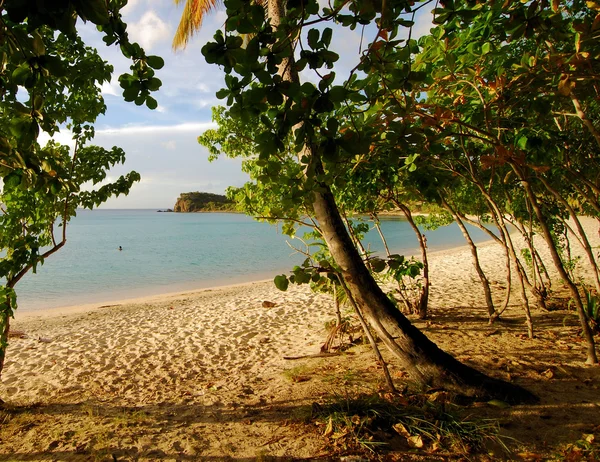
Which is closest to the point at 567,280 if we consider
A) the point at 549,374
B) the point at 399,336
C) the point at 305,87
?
the point at 549,374

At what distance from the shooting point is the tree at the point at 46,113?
3.39ft

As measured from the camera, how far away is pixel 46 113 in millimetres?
1471

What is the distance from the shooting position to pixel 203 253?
2772cm

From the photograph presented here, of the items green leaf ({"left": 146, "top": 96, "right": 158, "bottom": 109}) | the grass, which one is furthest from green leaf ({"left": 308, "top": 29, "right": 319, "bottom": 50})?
the grass

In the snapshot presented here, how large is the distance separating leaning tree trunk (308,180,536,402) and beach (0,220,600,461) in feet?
0.93

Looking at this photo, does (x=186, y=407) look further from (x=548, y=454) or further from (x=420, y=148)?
(x=420, y=148)

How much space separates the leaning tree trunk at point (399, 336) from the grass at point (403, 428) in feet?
0.94

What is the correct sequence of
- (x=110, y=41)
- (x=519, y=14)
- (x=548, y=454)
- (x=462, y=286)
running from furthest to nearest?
(x=462, y=286) → (x=548, y=454) → (x=519, y=14) → (x=110, y=41)

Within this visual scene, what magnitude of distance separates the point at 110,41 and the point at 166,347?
557 centimetres

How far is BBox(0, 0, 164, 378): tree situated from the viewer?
103 cm

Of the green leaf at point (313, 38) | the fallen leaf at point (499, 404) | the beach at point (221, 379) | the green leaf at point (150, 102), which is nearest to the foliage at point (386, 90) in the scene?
the green leaf at point (313, 38)

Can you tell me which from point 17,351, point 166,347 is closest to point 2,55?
point 166,347

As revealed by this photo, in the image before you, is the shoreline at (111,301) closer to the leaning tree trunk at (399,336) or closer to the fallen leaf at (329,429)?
the leaning tree trunk at (399,336)

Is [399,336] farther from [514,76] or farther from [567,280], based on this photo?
[514,76]
